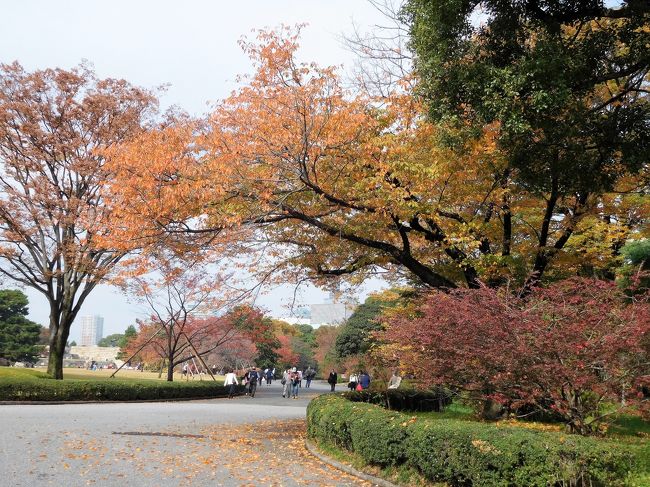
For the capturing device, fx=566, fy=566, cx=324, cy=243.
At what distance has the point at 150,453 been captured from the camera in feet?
28.7

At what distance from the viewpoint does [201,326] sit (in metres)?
33.3

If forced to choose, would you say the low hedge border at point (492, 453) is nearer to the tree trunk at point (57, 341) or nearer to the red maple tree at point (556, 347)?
the red maple tree at point (556, 347)

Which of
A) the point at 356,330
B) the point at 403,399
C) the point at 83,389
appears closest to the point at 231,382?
the point at 83,389

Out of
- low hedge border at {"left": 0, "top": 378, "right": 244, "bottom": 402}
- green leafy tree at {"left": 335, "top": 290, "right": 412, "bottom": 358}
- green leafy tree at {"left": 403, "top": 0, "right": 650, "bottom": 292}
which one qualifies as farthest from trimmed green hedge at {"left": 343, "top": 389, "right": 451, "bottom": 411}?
green leafy tree at {"left": 335, "top": 290, "right": 412, "bottom": 358}

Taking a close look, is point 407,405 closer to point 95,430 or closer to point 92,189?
point 95,430

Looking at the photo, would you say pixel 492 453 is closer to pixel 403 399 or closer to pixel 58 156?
pixel 403 399

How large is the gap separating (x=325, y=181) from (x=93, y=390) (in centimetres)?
1403

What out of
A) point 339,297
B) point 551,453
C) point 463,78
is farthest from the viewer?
point 339,297

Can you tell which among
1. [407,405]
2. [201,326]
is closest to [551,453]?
[407,405]

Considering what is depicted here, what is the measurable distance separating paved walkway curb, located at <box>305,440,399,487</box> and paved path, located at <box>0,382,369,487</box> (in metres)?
0.14

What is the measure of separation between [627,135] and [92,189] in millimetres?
18712

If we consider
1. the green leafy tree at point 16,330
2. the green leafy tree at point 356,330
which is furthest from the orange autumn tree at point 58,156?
the green leafy tree at point 16,330

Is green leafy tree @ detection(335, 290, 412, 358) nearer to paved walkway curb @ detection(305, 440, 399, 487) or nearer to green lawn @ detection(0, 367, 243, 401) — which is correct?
green lawn @ detection(0, 367, 243, 401)

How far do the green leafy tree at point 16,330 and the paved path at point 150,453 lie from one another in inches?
1929
